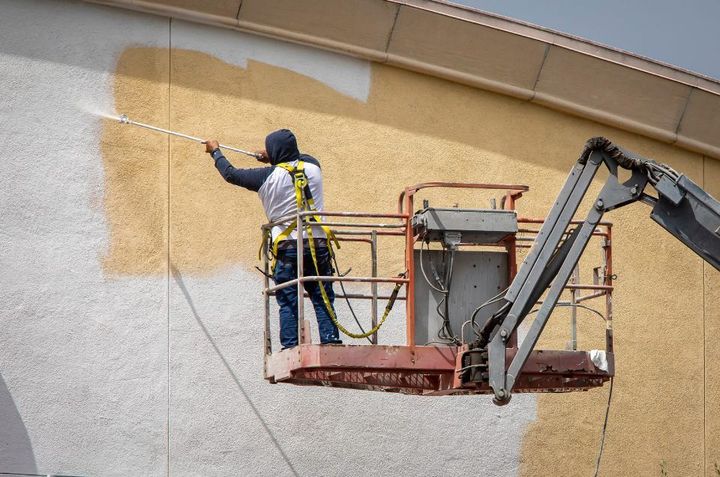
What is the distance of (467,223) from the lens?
1302 centimetres

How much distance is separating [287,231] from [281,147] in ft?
2.55

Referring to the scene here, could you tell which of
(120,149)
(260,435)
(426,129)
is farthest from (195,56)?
(260,435)

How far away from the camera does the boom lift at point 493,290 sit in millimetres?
12336

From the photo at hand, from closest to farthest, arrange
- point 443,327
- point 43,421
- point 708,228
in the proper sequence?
point 708,228
point 443,327
point 43,421

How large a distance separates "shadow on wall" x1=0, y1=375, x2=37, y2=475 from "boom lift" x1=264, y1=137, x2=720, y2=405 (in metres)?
3.35

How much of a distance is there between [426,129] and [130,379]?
4.44 meters

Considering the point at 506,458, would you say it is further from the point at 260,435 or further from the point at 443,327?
the point at 443,327

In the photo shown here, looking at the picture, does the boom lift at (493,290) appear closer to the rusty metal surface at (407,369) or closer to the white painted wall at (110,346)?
the rusty metal surface at (407,369)

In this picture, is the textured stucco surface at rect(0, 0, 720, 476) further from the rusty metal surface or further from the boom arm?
the boom arm

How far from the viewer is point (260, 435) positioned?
52.6 ft

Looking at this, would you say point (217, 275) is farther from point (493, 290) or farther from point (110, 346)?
point (493, 290)

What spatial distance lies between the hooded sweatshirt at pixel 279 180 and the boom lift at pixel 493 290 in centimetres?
22

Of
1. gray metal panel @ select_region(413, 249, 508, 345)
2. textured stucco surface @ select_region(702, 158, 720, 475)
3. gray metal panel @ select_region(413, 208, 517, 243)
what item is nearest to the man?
gray metal panel @ select_region(413, 249, 508, 345)

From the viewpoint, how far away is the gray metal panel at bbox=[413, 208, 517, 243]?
1298 cm
